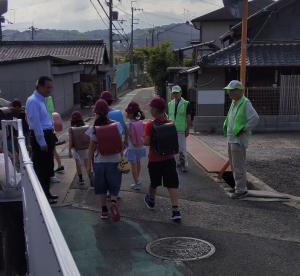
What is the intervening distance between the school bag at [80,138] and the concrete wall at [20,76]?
13401mm

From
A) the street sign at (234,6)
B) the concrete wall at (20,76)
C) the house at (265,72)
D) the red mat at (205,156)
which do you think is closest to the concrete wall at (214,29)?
the house at (265,72)

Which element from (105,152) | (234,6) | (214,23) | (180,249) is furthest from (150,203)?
(214,23)

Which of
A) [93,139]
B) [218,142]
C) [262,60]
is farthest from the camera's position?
[262,60]

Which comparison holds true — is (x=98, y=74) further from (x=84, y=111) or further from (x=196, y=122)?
(x=196, y=122)

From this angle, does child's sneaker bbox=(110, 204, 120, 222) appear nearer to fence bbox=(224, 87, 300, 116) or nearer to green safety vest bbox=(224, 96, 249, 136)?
green safety vest bbox=(224, 96, 249, 136)

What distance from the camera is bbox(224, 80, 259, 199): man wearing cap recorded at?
23.8 ft

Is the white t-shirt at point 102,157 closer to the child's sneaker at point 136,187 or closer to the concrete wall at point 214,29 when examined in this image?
the child's sneaker at point 136,187

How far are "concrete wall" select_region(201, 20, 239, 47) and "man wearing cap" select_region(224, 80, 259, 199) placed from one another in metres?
27.2

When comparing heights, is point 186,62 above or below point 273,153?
above

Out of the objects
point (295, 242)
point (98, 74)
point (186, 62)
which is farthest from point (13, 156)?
point (186, 62)

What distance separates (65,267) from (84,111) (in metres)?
26.1

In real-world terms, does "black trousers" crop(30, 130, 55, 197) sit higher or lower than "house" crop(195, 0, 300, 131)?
lower

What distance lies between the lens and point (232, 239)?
5711 millimetres

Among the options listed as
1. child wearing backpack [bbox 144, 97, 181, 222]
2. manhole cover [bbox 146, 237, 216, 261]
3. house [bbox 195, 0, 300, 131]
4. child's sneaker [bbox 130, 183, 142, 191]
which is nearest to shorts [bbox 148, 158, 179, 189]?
child wearing backpack [bbox 144, 97, 181, 222]
